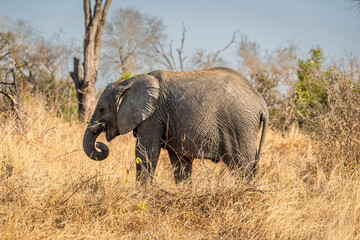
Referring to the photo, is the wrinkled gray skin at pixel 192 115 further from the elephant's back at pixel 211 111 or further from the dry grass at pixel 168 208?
the dry grass at pixel 168 208

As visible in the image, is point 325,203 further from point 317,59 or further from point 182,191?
point 317,59

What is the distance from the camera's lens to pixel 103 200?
12.6 feet

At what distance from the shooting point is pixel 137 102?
14.8 ft

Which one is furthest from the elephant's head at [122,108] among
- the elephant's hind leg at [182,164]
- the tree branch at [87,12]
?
the tree branch at [87,12]

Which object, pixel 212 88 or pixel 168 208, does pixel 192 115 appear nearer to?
pixel 212 88

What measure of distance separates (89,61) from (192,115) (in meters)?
6.55

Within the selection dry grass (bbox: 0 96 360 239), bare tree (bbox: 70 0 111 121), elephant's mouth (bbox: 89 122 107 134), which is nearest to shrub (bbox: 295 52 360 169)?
dry grass (bbox: 0 96 360 239)

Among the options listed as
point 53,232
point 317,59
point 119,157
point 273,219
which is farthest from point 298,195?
point 317,59

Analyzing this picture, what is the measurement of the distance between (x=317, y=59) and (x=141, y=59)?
2199 cm

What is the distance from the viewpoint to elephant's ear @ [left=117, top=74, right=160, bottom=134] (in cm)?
447

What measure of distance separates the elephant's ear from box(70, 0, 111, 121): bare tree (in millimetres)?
5402

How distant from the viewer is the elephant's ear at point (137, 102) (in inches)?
176

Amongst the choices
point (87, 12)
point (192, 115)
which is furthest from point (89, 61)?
point (192, 115)

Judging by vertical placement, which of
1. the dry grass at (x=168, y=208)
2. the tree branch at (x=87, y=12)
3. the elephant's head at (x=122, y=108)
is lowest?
the dry grass at (x=168, y=208)
